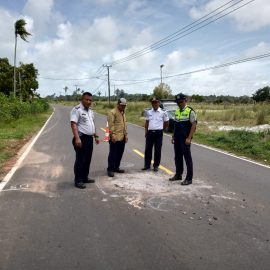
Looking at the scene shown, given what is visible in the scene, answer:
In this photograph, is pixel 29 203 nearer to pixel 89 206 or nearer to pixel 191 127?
pixel 89 206

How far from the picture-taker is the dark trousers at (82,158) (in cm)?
831

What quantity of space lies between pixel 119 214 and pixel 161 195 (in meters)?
1.38

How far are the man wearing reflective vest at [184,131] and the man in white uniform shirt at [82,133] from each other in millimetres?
1798

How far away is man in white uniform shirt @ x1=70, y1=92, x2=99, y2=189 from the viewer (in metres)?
8.26

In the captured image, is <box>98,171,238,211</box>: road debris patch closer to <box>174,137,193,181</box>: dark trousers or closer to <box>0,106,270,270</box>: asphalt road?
<box>0,106,270,270</box>: asphalt road

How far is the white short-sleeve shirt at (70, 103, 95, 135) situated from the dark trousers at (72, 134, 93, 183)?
0.12 m

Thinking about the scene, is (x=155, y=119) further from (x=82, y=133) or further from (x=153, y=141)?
(x=82, y=133)

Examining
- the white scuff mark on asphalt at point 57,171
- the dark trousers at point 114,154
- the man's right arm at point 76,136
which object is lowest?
the white scuff mark on asphalt at point 57,171

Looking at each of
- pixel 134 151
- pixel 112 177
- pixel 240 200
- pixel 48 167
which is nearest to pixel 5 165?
pixel 48 167

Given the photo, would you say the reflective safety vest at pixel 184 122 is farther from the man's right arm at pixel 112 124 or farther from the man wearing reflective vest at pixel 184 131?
the man's right arm at pixel 112 124

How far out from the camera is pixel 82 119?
8.38 metres

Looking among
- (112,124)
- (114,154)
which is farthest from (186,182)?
(112,124)

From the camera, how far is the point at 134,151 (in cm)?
1427

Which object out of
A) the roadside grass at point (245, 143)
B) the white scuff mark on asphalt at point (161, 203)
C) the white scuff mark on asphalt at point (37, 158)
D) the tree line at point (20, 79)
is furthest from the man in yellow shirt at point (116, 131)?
the tree line at point (20, 79)
